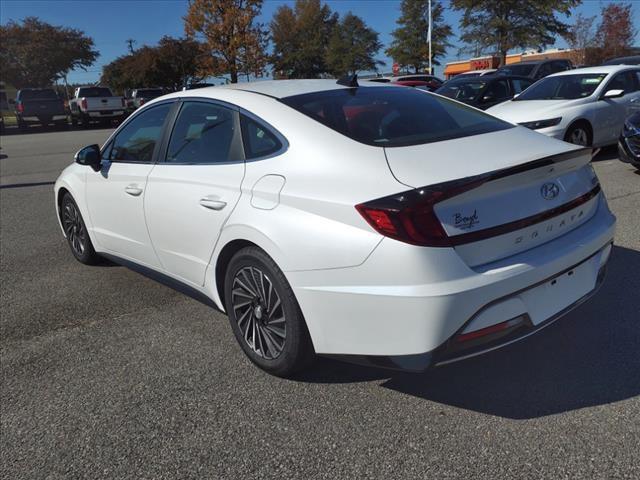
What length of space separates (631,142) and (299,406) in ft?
21.1

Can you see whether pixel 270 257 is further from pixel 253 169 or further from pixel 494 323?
pixel 494 323

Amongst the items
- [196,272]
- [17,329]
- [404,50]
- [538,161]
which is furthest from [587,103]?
[404,50]

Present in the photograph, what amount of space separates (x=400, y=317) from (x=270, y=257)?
0.79m

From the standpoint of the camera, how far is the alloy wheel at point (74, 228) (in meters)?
5.04

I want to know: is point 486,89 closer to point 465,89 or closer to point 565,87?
point 465,89

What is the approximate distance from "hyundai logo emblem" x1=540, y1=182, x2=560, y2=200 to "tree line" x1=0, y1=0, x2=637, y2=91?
87.8 ft

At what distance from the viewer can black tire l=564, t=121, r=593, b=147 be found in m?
8.33

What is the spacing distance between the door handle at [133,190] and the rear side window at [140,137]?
204mm

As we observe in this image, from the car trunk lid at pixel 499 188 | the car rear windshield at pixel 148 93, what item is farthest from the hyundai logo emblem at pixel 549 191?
Result: the car rear windshield at pixel 148 93

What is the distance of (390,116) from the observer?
3195mm

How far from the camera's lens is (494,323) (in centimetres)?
245

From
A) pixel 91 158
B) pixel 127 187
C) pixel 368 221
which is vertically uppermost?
pixel 91 158

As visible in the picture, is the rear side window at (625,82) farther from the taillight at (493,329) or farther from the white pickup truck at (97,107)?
the white pickup truck at (97,107)

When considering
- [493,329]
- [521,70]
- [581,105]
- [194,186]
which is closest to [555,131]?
[581,105]
